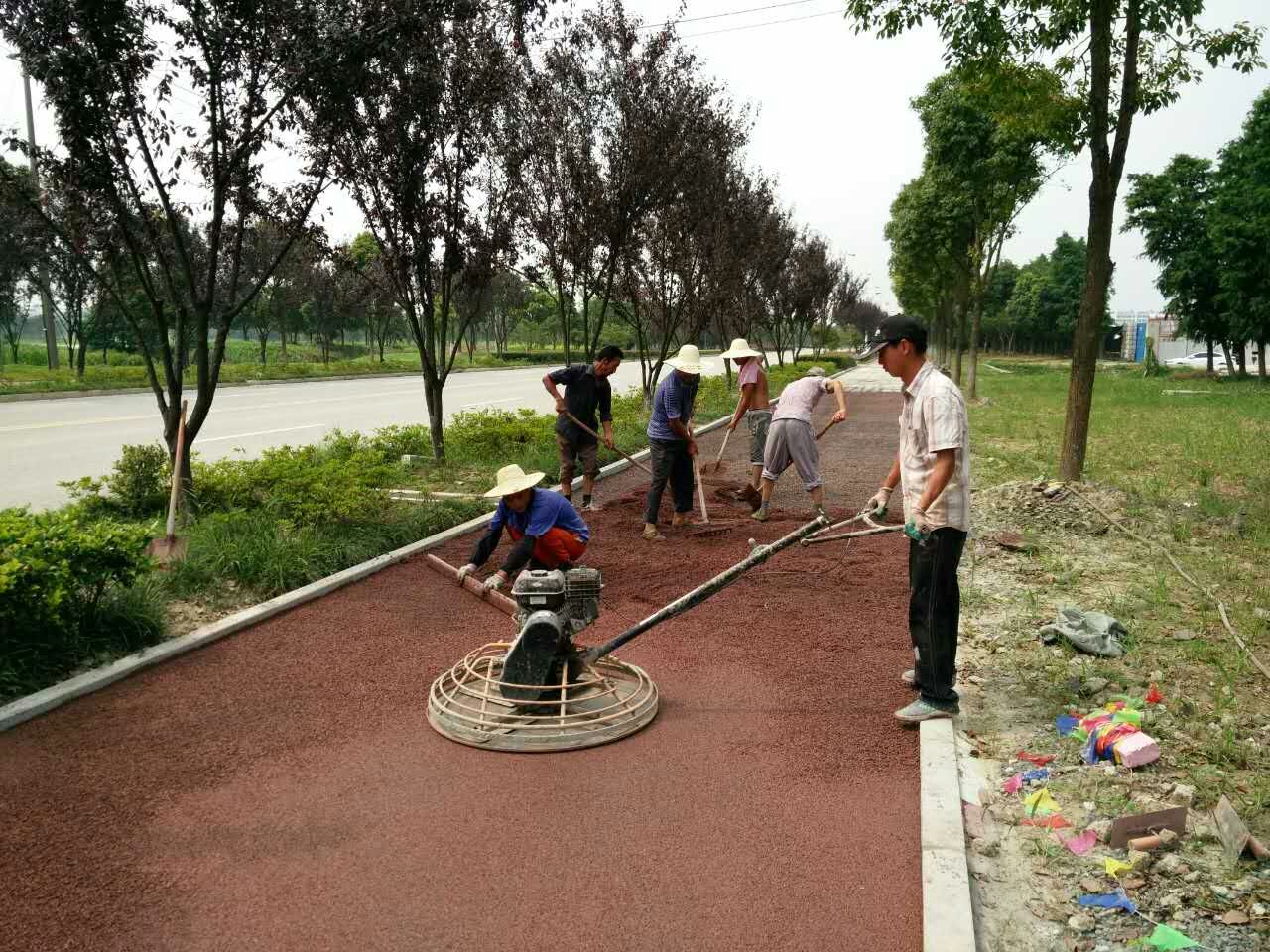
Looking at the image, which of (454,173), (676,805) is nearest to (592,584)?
(676,805)

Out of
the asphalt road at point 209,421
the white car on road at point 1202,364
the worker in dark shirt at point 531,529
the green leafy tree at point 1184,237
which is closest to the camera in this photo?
the worker in dark shirt at point 531,529

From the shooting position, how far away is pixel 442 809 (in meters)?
3.46

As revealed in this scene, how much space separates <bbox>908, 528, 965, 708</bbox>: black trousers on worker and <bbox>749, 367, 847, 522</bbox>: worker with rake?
4.03 metres

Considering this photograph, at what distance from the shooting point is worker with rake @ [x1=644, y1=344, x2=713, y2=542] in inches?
309

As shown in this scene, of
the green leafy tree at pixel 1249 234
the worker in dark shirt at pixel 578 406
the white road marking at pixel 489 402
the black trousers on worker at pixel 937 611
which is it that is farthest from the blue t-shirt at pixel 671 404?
the green leafy tree at pixel 1249 234

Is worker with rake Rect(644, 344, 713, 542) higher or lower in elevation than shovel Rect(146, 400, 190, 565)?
higher

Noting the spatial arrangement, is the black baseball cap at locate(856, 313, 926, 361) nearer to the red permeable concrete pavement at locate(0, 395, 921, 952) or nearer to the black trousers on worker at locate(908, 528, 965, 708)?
the black trousers on worker at locate(908, 528, 965, 708)

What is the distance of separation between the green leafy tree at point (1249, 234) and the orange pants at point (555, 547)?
120 ft

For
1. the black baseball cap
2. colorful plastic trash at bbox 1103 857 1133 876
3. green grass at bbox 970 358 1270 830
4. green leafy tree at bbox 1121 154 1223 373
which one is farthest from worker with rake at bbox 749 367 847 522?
green leafy tree at bbox 1121 154 1223 373

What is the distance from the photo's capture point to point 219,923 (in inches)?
110

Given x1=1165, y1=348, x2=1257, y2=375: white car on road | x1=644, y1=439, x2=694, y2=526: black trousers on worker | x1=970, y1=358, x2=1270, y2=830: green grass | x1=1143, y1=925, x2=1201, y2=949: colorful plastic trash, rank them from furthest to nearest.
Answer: x1=1165, y1=348, x2=1257, y2=375: white car on road → x1=644, y1=439, x2=694, y2=526: black trousers on worker → x1=970, y1=358, x2=1270, y2=830: green grass → x1=1143, y1=925, x2=1201, y2=949: colorful plastic trash

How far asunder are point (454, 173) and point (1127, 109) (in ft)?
23.7

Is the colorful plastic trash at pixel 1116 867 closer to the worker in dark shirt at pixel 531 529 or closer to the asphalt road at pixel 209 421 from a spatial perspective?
the worker in dark shirt at pixel 531 529

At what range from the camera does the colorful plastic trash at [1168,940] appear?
2.62 meters
